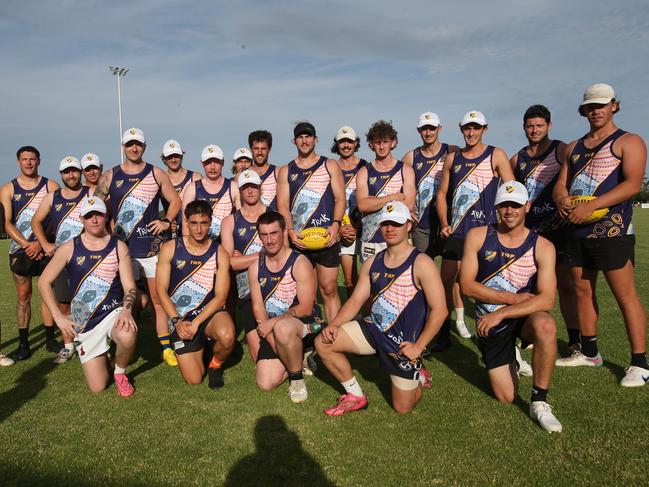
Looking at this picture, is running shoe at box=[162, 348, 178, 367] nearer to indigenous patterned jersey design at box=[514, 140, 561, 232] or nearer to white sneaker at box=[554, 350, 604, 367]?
white sneaker at box=[554, 350, 604, 367]

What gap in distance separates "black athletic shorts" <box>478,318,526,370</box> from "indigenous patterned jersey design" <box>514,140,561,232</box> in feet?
5.60

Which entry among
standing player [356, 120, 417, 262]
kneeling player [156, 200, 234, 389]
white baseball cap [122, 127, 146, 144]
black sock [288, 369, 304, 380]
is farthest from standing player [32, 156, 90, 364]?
standing player [356, 120, 417, 262]

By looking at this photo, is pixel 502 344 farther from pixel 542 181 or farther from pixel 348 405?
pixel 542 181

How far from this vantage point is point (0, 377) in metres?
5.65

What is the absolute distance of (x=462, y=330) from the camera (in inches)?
275

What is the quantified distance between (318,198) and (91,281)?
8.98 feet

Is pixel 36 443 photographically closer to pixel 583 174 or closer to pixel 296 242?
pixel 296 242

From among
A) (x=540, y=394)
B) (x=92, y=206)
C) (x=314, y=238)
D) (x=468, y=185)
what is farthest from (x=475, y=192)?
(x=92, y=206)

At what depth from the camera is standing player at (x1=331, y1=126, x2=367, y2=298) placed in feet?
22.1

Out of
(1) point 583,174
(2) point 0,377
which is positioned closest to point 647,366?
(1) point 583,174

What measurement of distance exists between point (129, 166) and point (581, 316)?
5.61 m

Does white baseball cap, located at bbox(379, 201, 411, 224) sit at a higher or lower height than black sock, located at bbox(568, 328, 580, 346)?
higher

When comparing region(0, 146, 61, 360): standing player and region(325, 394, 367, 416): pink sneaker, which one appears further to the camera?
region(0, 146, 61, 360): standing player

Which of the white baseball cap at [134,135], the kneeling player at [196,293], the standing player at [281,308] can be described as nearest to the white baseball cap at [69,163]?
the white baseball cap at [134,135]
